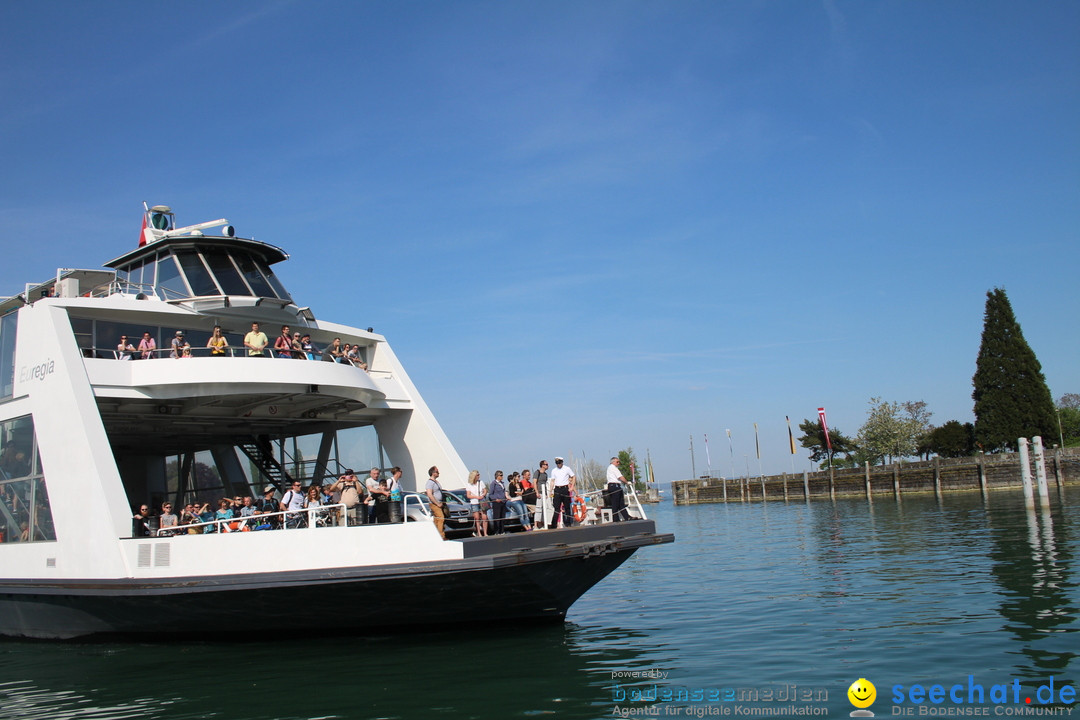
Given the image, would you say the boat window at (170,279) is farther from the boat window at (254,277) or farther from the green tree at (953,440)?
the green tree at (953,440)

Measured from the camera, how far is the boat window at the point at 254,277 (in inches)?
563

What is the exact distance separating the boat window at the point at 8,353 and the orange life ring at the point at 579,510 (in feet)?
29.4

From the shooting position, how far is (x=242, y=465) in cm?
1717

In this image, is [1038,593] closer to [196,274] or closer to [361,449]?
[361,449]

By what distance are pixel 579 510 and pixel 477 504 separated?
1669mm

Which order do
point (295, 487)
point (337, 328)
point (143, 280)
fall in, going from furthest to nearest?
point (337, 328) < point (143, 280) < point (295, 487)

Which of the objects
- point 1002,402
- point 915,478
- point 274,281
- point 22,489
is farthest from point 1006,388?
point 22,489

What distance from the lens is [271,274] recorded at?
Answer: 49.1 ft

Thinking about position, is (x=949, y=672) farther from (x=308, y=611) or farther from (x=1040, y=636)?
(x=308, y=611)

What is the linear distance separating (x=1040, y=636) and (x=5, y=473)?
14621mm

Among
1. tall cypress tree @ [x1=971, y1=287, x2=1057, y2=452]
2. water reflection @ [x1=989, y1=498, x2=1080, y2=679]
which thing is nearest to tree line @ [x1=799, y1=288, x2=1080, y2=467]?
tall cypress tree @ [x1=971, y1=287, x2=1057, y2=452]

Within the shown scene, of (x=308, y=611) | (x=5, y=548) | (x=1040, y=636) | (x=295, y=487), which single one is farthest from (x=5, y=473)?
(x=1040, y=636)

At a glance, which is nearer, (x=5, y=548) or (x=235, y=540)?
(x=235, y=540)

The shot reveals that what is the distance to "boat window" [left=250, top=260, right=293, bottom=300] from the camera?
14742 millimetres
